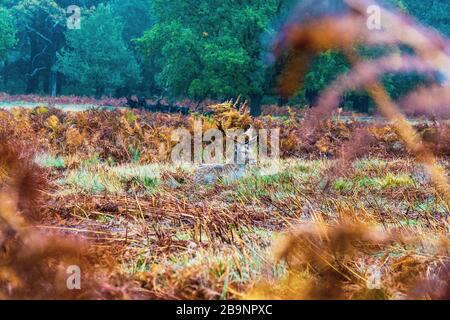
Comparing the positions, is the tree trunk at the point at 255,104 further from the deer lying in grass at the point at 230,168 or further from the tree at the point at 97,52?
the tree at the point at 97,52

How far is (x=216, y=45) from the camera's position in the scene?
18297mm

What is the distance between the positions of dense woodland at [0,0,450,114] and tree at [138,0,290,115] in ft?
0.13

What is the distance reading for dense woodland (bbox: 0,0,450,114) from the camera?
1789cm

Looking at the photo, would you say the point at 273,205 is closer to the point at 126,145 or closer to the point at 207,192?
the point at 207,192

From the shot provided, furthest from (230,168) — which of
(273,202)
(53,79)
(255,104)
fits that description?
(53,79)

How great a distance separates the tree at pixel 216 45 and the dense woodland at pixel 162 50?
0.13ft

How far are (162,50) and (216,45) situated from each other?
2805mm

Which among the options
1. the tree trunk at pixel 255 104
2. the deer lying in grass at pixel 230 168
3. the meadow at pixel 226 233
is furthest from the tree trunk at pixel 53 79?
the deer lying in grass at pixel 230 168

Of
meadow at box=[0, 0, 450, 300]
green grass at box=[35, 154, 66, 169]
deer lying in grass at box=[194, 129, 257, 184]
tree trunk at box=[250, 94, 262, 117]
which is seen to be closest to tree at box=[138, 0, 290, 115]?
tree trunk at box=[250, 94, 262, 117]

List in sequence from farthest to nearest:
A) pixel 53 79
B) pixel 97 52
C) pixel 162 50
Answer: pixel 53 79 < pixel 97 52 < pixel 162 50

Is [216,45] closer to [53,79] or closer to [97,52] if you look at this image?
[97,52]

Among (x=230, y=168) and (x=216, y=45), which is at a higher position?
(x=216, y=45)

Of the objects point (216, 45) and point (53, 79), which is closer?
point (216, 45)

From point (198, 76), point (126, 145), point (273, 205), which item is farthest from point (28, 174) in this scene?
point (198, 76)
